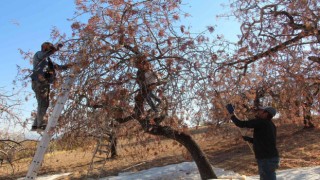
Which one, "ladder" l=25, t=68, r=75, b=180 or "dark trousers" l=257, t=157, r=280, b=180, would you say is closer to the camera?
"ladder" l=25, t=68, r=75, b=180

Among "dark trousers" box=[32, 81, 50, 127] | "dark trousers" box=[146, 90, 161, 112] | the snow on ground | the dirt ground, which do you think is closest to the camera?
"dark trousers" box=[32, 81, 50, 127]

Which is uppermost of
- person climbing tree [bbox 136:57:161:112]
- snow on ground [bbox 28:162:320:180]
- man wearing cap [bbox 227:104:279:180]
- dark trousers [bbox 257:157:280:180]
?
person climbing tree [bbox 136:57:161:112]

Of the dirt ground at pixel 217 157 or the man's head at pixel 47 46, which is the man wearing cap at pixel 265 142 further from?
the man's head at pixel 47 46

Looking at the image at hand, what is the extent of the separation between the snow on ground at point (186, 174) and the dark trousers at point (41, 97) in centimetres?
569

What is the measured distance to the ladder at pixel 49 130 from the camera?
19.2 feet

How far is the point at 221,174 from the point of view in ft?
38.9

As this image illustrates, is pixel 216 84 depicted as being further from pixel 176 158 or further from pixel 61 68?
pixel 176 158

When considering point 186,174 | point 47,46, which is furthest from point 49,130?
point 186,174

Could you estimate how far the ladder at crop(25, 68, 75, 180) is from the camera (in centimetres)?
586

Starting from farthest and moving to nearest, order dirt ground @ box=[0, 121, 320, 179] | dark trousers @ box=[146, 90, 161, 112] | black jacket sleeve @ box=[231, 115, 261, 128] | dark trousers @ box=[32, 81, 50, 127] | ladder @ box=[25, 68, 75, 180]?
1. dirt ground @ box=[0, 121, 320, 179]
2. dark trousers @ box=[146, 90, 161, 112]
3. dark trousers @ box=[32, 81, 50, 127]
4. black jacket sleeve @ box=[231, 115, 261, 128]
5. ladder @ box=[25, 68, 75, 180]

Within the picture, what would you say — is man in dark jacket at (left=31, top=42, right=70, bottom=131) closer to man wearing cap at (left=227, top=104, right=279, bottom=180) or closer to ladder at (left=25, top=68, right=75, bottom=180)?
ladder at (left=25, top=68, right=75, bottom=180)

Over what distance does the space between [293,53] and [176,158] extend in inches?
308

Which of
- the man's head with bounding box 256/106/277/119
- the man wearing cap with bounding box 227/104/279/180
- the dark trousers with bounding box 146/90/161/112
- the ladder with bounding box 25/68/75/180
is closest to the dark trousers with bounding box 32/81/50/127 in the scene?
the ladder with bounding box 25/68/75/180

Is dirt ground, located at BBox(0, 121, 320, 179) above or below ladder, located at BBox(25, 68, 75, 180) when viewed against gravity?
below
